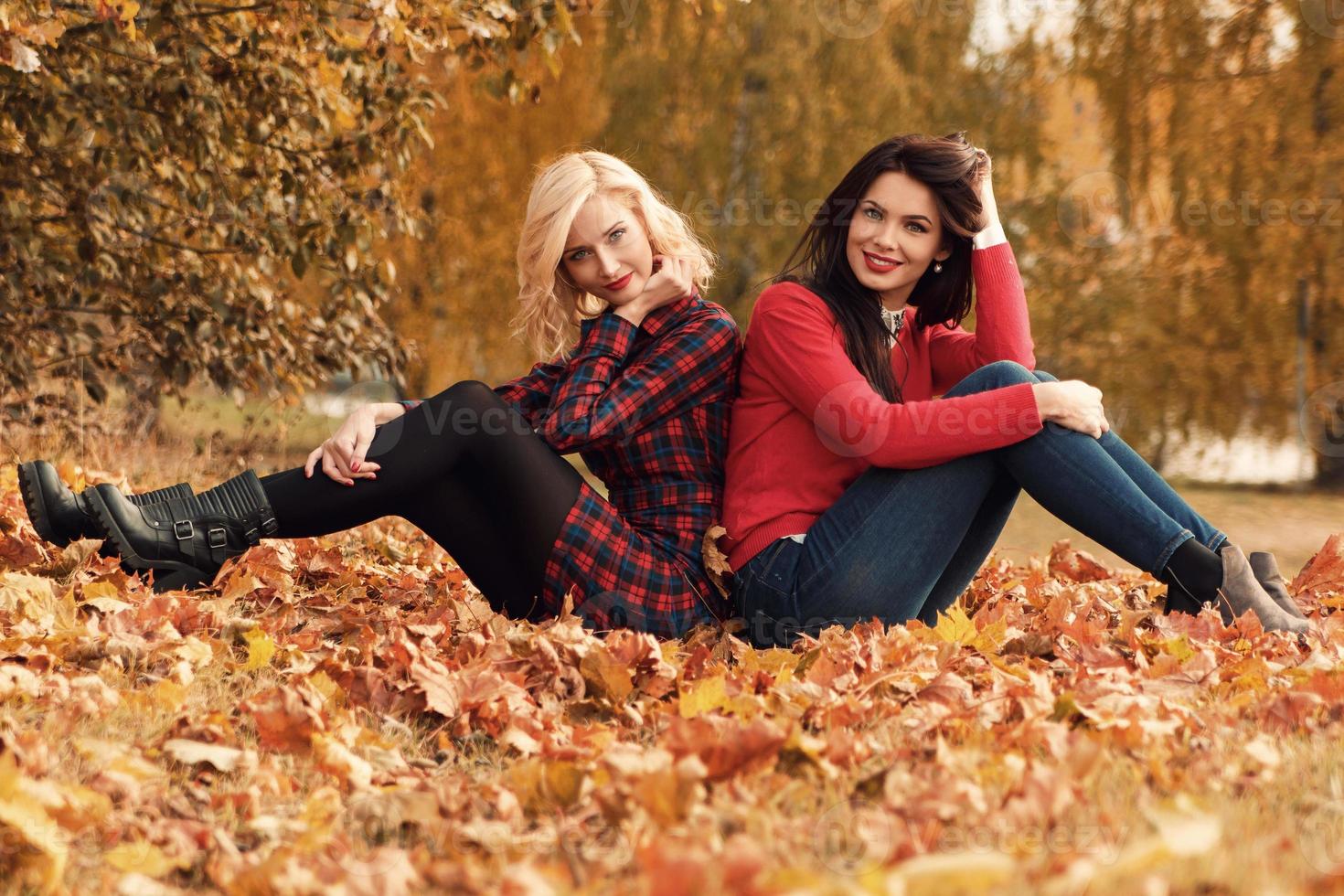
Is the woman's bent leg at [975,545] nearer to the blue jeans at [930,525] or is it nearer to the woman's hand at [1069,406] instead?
the blue jeans at [930,525]

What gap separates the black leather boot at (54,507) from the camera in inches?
102

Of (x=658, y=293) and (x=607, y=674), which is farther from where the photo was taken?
(x=658, y=293)

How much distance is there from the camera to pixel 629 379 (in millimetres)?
2678

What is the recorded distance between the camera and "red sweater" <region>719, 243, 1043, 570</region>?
2.56 metres

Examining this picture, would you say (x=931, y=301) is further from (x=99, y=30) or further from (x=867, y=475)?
A: (x=99, y=30)

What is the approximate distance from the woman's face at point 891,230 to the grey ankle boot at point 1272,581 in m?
1.06

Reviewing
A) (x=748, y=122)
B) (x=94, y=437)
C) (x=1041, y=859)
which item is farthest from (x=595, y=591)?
(x=748, y=122)

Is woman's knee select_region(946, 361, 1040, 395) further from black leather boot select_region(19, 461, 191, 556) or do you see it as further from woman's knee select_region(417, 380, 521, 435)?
black leather boot select_region(19, 461, 191, 556)

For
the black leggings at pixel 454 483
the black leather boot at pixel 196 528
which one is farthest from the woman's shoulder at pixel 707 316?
the black leather boot at pixel 196 528

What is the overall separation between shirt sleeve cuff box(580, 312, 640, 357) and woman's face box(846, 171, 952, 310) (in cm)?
58

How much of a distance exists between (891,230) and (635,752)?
157 cm

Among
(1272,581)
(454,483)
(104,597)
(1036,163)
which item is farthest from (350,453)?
(1036,163)

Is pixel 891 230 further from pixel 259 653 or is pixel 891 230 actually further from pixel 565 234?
pixel 259 653

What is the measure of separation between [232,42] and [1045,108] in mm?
9232
